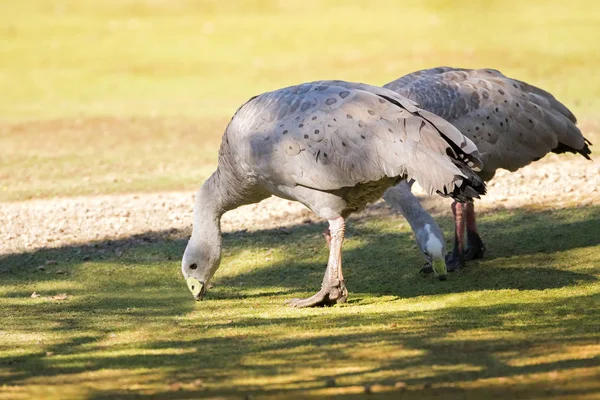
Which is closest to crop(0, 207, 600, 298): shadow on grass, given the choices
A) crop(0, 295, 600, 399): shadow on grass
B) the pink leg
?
the pink leg

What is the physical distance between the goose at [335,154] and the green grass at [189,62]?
20.4 ft

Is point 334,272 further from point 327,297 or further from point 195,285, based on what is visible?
point 195,285

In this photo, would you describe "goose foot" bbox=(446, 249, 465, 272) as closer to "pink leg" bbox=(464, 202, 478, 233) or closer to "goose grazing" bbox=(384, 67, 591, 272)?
"goose grazing" bbox=(384, 67, 591, 272)

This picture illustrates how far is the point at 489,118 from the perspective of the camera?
948cm

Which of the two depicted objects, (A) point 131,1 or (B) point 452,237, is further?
(A) point 131,1

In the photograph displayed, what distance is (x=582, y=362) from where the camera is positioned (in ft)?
18.9

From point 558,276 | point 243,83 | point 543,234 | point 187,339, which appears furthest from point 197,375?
point 243,83

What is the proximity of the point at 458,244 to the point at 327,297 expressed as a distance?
6.46 ft

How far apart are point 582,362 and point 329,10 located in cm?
2906

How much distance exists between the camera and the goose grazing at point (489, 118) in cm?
935

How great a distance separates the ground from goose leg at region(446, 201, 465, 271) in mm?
153

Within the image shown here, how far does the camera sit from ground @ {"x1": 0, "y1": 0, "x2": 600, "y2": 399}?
233 inches

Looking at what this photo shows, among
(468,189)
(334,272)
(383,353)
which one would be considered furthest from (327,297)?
(383,353)

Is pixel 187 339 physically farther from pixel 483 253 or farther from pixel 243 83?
pixel 243 83
